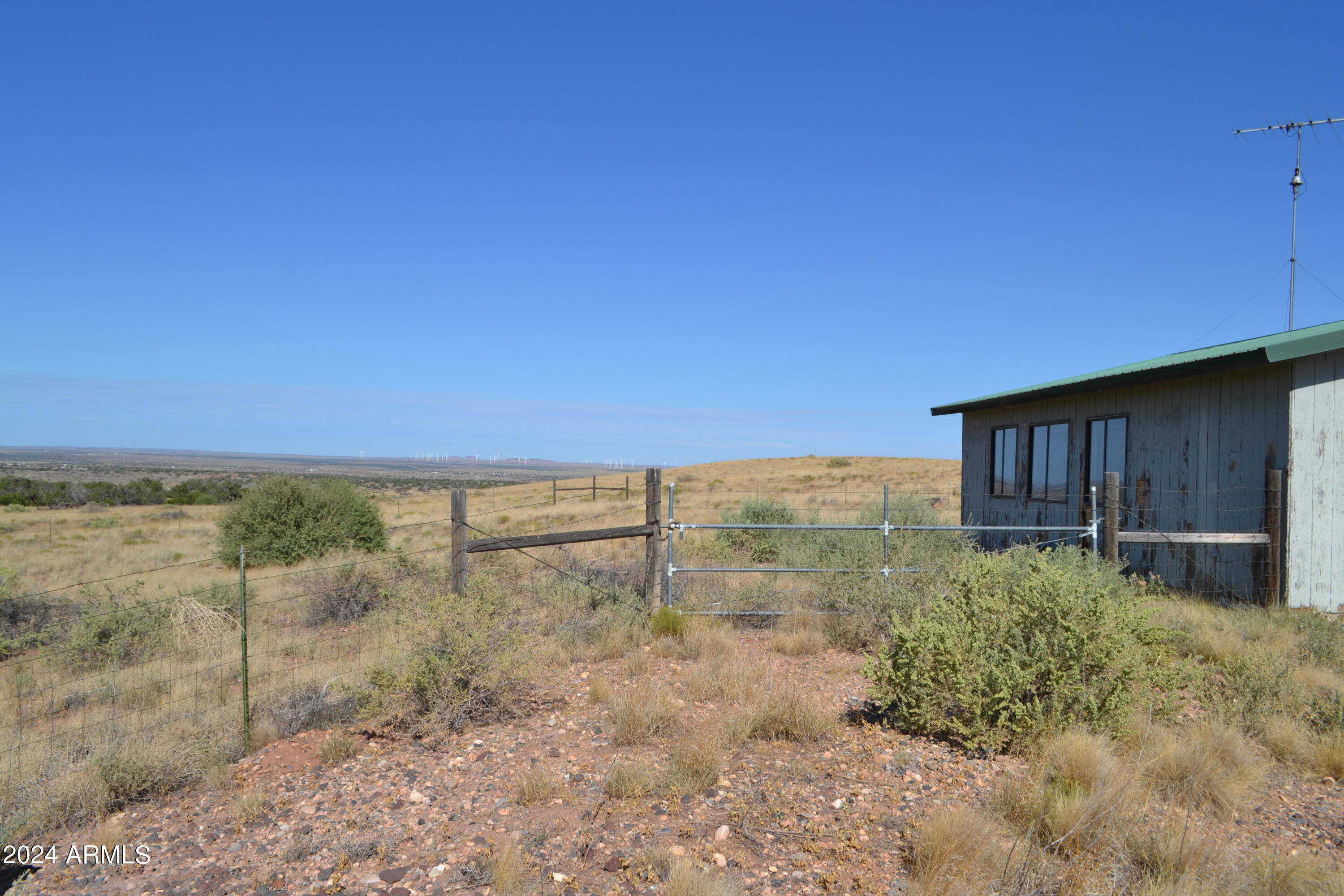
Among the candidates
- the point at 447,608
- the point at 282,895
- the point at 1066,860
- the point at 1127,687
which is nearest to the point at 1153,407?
the point at 1127,687

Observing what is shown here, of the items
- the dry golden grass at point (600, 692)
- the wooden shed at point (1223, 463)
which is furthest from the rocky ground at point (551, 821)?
the wooden shed at point (1223, 463)

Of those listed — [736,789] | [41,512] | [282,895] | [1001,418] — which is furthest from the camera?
[41,512]

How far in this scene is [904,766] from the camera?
487 centimetres

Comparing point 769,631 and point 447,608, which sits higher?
point 447,608

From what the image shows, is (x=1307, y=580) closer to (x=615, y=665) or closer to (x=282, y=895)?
(x=615, y=665)

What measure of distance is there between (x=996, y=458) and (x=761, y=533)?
4.88m

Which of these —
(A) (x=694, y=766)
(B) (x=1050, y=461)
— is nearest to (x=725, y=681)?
(A) (x=694, y=766)

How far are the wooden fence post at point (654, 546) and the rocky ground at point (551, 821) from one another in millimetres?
3343

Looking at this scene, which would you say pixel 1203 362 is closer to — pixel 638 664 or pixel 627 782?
pixel 638 664

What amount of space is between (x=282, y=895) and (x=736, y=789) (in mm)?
2323

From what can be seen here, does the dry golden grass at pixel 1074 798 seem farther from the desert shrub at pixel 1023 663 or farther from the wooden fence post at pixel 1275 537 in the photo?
the wooden fence post at pixel 1275 537

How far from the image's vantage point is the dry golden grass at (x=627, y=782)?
14.5ft

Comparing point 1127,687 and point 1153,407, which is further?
point 1153,407

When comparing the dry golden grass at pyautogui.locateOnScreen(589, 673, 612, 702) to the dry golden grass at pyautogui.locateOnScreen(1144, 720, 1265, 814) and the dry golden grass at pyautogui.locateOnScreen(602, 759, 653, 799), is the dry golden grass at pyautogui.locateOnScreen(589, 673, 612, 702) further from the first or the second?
the dry golden grass at pyautogui.locateOnScreen(1144, 720, 1265, 814)
